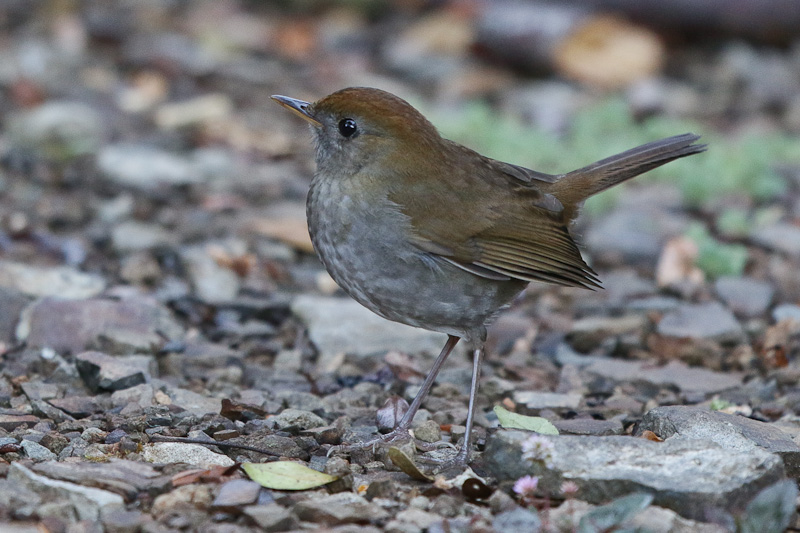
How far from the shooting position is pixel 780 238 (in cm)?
680

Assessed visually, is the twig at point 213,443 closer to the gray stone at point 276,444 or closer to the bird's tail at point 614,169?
the gray stone at point 276,444

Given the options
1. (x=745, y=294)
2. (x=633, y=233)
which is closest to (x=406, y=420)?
(x=745, y=294)

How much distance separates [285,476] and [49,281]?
8.95 ft

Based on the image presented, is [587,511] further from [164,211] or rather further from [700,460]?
[164,211]

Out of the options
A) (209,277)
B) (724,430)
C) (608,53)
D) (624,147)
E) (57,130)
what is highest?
(608,53)

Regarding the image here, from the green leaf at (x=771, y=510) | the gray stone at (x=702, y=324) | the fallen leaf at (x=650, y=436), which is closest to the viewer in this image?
the green leaf at (x=771, y=510)

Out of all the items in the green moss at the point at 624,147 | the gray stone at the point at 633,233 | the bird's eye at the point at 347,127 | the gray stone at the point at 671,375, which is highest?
the green moss at the point at 624,147

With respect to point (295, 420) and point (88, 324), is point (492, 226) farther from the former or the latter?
point (88, 324)

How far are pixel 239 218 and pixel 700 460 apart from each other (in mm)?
4258

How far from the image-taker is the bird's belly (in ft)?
13.8

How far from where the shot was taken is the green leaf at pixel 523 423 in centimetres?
408

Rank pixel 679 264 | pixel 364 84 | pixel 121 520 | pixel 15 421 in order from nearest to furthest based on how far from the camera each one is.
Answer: pixel 121 520 < pixel 15 421 < pixel 679 264 < pixel 364 84

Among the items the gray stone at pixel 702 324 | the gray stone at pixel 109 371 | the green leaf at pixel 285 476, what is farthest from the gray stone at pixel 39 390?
the gray stone at pixel 702 324

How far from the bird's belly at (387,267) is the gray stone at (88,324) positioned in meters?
1.21
